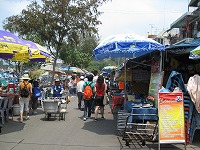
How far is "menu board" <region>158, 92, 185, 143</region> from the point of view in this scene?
644 centimetres

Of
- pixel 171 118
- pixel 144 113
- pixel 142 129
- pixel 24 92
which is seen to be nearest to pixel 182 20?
pixel 24 92

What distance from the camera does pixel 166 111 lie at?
21.5 feet

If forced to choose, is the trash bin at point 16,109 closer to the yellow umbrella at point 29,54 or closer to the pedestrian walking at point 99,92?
the yellow umbrella at point 29,54

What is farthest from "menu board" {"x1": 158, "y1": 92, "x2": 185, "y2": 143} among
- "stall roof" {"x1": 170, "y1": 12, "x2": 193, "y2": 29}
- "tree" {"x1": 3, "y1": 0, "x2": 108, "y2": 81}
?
"stall roof" {"x1": 170, "y1": 12, "x2": 193, "y2": 29}

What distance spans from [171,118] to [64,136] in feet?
10.2

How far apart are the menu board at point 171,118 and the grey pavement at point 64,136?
1.62ft

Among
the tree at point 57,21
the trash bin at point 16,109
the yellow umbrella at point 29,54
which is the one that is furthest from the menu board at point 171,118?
the tree at point 57,21

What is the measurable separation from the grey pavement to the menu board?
0.49 m

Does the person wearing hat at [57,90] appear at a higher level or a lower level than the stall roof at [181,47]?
lower

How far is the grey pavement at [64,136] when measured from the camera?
684 centimetres

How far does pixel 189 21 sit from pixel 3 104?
24.0 metres

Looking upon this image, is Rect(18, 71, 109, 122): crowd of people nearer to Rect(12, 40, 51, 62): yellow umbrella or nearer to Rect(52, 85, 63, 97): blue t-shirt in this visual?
Rect(52, 85, 63, 97): blue t-shirt

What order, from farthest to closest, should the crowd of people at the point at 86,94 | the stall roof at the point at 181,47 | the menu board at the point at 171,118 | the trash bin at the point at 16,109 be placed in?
the trash bin at the point at 16,109 < the crowd of people at the point at 86,94 < the stall roof at the point at 181,47 < the menu board at the point at 171,118

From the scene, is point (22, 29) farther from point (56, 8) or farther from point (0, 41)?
point (0, 41)
